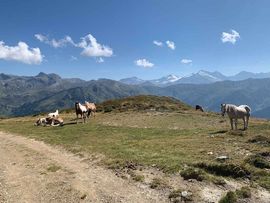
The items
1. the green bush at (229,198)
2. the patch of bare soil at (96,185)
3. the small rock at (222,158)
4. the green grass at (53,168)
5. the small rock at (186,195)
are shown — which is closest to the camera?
the green bush at (229,198)

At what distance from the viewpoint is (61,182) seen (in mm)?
18875

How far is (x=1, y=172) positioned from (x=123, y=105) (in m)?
64.6

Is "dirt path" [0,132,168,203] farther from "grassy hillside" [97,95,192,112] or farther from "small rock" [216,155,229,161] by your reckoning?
"grassy hillside" [97,95,192,112]

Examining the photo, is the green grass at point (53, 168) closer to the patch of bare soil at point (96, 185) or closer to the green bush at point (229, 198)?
the patch of bare soil at point (96, 185)

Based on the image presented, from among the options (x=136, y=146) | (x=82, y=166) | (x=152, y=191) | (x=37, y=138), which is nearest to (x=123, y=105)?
(x=37, y=138)

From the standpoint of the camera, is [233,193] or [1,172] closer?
[233,193]

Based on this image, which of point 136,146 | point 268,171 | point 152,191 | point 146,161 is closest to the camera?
point 152,191

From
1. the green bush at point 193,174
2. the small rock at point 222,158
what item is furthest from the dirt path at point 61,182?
the small rock at point 222,158

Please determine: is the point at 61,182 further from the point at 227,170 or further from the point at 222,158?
the point at 222,158

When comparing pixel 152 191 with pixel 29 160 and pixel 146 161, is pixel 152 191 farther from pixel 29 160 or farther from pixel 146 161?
pixel 29 160

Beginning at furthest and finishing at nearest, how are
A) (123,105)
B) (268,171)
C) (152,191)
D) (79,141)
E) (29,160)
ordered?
(123,105) → (79,141) → (29,160) → (268,171) → (152,191)

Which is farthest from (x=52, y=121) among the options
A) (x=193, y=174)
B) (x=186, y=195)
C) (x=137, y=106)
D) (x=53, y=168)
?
(x=186, y=195)

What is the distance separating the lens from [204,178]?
1775 cm

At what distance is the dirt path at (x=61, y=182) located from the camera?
1650 cm
